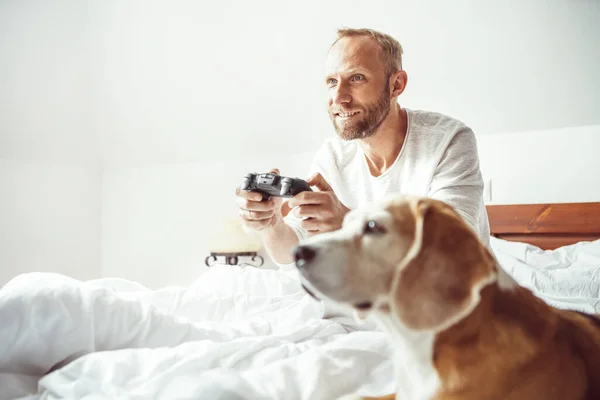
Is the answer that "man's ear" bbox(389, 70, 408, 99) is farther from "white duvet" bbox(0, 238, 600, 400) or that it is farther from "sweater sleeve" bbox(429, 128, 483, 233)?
"white duvet" bbox(0, 238, 600, 400)

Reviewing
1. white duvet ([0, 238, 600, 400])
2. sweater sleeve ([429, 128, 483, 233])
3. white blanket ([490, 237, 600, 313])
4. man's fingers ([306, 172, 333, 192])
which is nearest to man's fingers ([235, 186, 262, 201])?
man's fingers ([306, 172, 333, 192])

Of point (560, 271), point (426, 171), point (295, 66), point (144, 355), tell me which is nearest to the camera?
point (144, 355)

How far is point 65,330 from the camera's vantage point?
69 cm

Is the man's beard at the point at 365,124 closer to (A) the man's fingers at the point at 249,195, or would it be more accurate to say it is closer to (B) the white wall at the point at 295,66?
(A) the man's fingers at the point at 249,195

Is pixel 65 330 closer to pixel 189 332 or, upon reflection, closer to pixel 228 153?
pixel 189 332

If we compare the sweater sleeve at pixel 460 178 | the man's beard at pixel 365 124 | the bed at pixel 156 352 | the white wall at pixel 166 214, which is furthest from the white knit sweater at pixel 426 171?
the white wall at pixel 166 214

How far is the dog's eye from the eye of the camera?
0.41m

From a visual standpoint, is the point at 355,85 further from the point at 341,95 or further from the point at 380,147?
the point at 380,147

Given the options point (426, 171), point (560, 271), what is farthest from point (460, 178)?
point (560, 271)

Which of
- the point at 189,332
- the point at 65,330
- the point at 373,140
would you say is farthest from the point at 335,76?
the point at 65,330

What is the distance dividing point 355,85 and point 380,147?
0.19 meters

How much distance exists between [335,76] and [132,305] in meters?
0.68

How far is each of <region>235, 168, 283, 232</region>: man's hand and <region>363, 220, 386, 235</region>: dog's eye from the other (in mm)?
506

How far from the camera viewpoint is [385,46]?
1183mm
